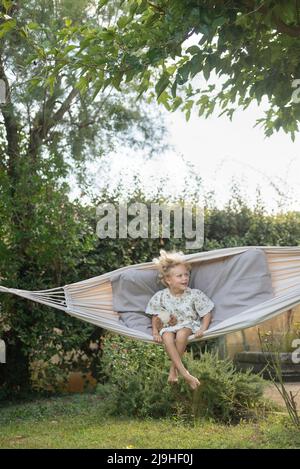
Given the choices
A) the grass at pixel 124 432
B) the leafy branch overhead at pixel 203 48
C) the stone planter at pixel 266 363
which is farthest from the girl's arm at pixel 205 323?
the stone planter at pixel 266 363

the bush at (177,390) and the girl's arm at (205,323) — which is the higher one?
the girl's arm at (205,323)

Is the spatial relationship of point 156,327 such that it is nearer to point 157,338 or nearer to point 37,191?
point 157,338

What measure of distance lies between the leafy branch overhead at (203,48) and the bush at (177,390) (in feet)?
5.93

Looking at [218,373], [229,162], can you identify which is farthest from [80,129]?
[218,373]

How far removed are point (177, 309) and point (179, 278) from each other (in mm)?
178

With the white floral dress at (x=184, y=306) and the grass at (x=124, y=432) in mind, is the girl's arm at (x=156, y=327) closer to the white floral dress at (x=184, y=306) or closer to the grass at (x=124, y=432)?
the white floral dress at (x=184, y=306)

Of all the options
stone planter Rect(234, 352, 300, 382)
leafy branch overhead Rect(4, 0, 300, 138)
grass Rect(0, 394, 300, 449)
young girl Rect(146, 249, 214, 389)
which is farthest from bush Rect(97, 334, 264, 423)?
leafy branch overhead Rect(4, 0, 300, 138)

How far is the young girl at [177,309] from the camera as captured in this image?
3.75 metres

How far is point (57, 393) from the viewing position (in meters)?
6.21

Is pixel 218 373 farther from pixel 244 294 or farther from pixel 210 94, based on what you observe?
pixel 210 94

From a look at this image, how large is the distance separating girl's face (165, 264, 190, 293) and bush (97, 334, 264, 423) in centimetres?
106

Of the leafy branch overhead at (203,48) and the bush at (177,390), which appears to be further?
the bush at (177,390)
